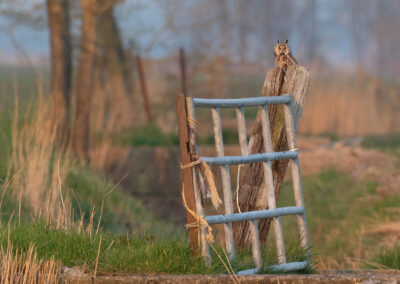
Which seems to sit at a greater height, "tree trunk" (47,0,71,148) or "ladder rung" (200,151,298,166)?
"tree trunk" (47,0,71,148)

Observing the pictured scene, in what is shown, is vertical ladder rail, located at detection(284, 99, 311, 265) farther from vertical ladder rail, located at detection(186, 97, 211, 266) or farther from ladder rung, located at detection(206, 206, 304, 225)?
vertical ladder rail, located at detection(186, 97, 211, 266)

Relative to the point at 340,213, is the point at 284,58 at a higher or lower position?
higher

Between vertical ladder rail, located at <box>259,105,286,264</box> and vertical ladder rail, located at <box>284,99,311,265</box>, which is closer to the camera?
vertical ladder rail, located at <box>259,105,286,264</box>

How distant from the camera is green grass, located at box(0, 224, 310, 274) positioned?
4.59 m

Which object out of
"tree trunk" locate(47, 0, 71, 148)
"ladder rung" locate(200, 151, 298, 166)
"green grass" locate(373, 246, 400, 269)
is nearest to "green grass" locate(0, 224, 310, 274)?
"ladder rung" locate(200, 151, 298, 166)

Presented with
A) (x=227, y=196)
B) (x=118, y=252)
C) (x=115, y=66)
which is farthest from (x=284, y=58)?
(x=115, y=66)

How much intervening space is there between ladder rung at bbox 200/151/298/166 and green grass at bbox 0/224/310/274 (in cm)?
55

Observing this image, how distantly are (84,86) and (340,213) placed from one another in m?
4.55

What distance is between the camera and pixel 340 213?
35.3 feet

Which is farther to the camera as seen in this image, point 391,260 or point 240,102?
point 391,260

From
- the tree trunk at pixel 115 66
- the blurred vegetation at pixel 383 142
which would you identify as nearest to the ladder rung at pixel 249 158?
the blurred vegetation at pixel 383 142

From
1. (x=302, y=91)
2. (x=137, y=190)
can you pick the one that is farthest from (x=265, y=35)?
(x=302, y=91)

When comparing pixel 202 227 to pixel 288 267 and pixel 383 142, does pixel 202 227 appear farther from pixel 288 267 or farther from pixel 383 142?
pixel 383 142

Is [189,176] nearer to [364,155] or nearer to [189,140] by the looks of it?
[189,140]
